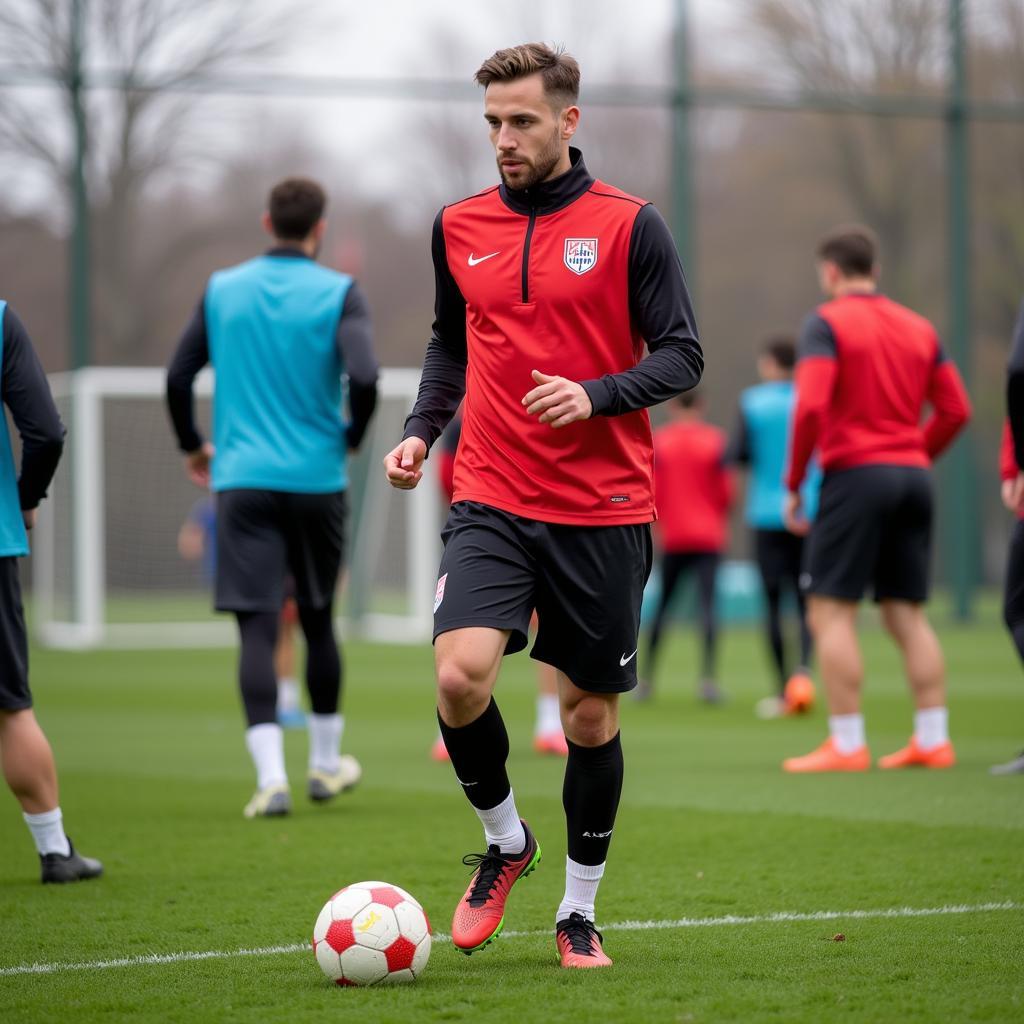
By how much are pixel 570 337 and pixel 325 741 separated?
3.28m

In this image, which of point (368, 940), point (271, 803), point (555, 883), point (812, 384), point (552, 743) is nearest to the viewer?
point (368, 940)

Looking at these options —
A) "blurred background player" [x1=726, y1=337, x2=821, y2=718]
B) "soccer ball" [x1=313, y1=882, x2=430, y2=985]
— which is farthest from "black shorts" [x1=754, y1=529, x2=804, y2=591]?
"soccer ball" [x1=313, y1=882, x2=430, y2=985]

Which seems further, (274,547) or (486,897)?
(274,547)

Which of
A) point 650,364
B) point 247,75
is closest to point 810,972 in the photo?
point 650,364

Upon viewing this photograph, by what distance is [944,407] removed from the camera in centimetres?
776

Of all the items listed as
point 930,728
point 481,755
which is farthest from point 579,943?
point 930,728

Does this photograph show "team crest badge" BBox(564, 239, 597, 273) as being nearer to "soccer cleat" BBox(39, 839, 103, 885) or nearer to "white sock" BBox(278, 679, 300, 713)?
"soccer cleat" BBox(39, 839, 103, 885)

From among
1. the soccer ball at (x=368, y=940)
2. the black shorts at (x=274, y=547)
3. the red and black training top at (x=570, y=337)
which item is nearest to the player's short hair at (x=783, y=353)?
the black shorts at (x=274, y=547)

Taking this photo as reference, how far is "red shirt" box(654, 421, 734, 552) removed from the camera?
1206 centimetres

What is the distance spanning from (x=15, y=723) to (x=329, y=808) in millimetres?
1953

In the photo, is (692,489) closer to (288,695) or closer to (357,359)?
(288,695)

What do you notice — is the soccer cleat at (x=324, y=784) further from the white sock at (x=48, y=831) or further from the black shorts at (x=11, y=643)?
the black shorts at (x=11, y=643)

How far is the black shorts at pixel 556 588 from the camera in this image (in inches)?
160

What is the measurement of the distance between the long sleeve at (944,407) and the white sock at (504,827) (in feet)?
13.4
